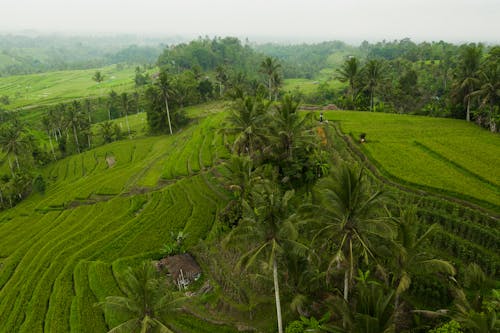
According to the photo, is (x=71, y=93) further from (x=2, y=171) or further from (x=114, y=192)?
(x=114, y=192)

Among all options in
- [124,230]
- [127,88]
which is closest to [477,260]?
[124,230]

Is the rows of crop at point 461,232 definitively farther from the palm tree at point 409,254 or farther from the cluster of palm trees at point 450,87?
the cluster of palm trees at point 450,87

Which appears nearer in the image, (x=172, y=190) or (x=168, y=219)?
(x=168, y=219)

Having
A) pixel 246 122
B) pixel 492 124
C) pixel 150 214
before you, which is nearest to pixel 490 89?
pixel 492 124

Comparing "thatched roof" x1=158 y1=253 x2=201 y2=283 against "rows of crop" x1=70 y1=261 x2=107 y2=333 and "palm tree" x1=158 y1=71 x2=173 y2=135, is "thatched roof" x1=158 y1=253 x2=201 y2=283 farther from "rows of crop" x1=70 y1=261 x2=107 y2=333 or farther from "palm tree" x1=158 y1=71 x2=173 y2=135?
"palm tree" x1=158 y1=71 x2=173 y2=135

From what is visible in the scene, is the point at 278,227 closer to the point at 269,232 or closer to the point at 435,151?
the point at 269,232

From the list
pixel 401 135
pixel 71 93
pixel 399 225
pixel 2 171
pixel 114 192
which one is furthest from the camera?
pixel 71 93
